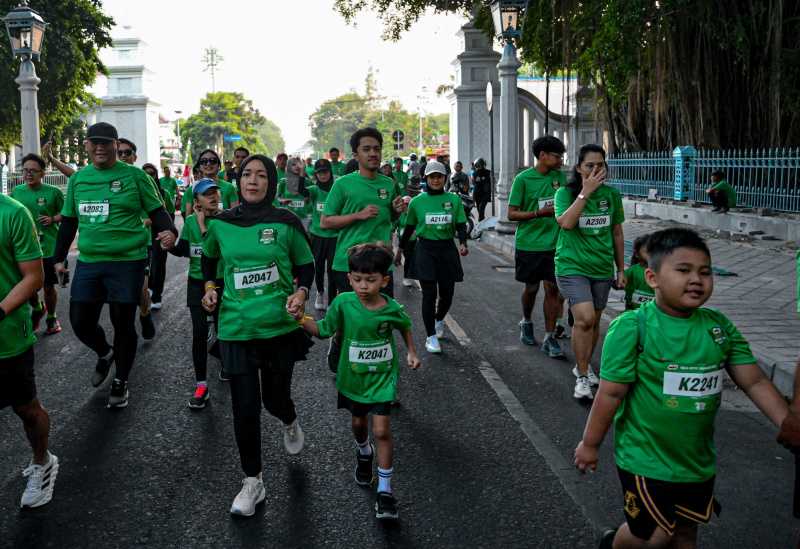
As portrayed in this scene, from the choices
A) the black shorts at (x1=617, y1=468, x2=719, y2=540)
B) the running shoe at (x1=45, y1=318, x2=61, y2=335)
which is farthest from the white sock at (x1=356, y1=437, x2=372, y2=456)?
the running shoe at (x1=45, y1=318, x2=61, y2=335)

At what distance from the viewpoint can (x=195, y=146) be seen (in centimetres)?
8462

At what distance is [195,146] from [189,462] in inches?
3281

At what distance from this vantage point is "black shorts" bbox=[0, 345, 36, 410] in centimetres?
392

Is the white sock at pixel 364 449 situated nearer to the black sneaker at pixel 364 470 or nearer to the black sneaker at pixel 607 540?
the black sneaker at pixel 364 470

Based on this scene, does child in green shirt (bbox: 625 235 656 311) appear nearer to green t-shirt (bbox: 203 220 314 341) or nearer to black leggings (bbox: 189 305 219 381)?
green t-shirt (bbox: 203 220 314 341)

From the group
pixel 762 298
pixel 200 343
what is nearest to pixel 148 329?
pixel 200 343

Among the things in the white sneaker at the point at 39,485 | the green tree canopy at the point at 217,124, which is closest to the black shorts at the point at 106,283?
the white sneaker at the point at 39,485

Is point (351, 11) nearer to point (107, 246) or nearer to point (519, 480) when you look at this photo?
point (107, 246)

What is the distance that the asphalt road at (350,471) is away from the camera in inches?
148

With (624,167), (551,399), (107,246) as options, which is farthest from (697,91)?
(107,246)

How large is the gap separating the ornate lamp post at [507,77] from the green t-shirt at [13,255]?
11609 millimetres

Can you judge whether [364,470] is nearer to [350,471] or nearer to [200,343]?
[350,471]

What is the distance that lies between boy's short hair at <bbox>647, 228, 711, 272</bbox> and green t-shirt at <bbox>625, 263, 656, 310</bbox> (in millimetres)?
2657

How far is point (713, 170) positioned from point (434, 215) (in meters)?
11.9
